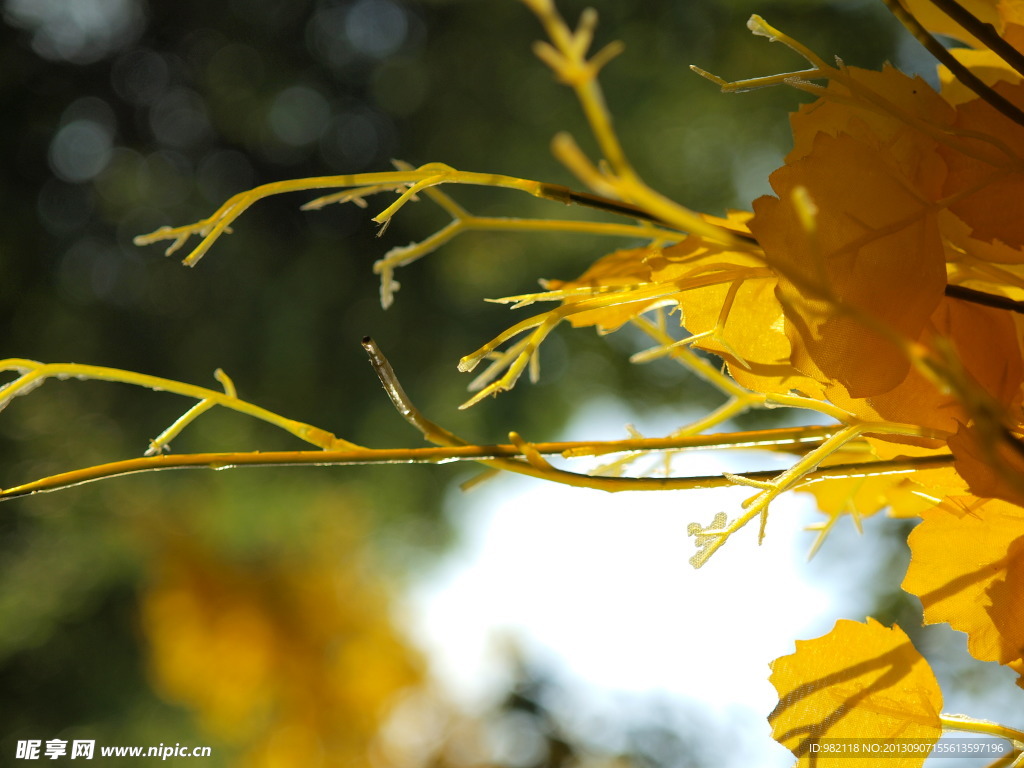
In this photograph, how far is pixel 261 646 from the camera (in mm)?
1036

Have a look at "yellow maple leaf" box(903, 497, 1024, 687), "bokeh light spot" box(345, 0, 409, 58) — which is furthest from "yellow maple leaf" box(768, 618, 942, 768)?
"bokeh light spot" box(345, 0, 409, 58)

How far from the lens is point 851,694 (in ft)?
0.33

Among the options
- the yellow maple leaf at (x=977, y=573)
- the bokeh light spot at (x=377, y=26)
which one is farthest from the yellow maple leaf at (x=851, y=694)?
the bokeh light spot at (x=377, y=26)

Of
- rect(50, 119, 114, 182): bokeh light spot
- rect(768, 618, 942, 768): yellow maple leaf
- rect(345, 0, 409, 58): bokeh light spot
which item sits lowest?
rect(768, 618, 942, 768): yellow maple leaf

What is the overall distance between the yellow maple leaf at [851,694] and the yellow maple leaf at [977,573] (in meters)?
0.01

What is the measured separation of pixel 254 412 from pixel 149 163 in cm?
84

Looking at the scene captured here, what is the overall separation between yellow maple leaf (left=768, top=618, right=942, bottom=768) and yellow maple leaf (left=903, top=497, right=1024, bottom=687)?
0.04 feet

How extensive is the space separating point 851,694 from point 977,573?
0.07 feet

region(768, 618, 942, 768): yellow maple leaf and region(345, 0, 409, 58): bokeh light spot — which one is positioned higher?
region(345, 0, 409, 58): bokeh light spot

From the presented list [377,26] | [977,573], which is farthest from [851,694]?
[377,26]

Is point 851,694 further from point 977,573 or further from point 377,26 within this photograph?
point 377,26

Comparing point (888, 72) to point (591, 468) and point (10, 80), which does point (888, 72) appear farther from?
point (10, 80)

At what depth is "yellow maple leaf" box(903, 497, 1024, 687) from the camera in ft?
0.28

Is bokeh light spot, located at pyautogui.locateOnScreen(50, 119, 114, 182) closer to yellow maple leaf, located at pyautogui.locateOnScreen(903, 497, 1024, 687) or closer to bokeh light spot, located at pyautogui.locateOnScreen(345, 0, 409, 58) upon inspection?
bokeh light spot, located at pyautogui.locateOnScreen(345, 0, 409, 58)
